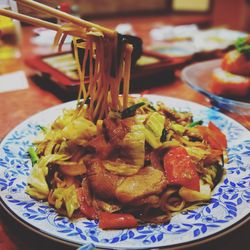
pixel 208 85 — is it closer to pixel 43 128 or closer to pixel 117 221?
pixel 43 128

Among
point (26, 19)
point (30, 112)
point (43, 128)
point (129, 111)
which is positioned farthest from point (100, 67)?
point (30, 112)

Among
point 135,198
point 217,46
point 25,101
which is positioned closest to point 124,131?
point 135,198

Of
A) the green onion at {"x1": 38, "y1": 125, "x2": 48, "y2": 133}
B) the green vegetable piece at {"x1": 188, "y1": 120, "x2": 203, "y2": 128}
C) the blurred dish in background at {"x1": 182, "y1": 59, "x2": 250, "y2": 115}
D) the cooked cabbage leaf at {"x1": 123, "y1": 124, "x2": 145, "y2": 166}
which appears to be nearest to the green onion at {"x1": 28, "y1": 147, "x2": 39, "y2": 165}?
the green onion at {"x1": 38, "y1": 125, "x2": 48, "y2": 133}

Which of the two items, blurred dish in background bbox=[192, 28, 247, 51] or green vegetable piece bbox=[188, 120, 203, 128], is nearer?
green vegetable piece bbox=[188, 120, 203, 128]

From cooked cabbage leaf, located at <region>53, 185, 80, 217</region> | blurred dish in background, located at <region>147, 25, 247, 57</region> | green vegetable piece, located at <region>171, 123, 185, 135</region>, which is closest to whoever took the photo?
cooked cabbage leaf, located at <region>53, 185, 80, 217</region>

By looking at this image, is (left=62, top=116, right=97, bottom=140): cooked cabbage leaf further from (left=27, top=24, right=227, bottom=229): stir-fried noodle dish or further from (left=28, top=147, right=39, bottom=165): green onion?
(left=28, top=147, right=39, bottom=165): green onion

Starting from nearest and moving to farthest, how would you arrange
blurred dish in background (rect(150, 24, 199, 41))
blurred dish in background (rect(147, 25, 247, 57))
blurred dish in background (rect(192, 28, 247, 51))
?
1. blurred dish in background (rect(147, 25, 247, 57))
2. blurred dish in background (rect(192, 28, 247, 51))
3. blurred dish in background (rect(150, 24, 199, 41))

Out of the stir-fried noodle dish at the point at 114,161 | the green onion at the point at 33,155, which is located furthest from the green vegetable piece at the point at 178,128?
the green onion at the point at 33,155
